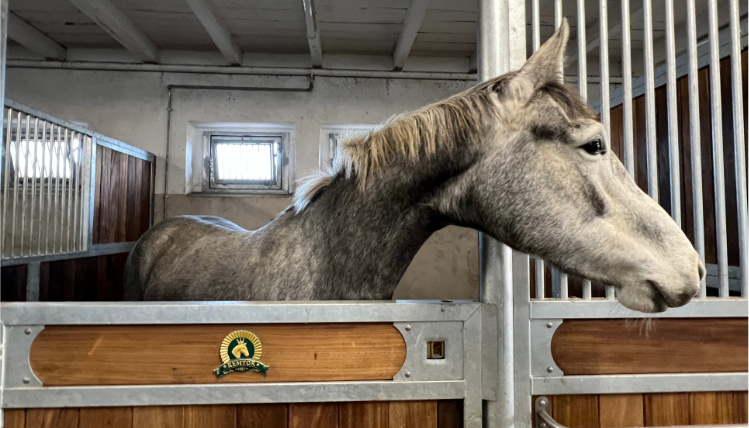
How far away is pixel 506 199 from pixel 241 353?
56 cm

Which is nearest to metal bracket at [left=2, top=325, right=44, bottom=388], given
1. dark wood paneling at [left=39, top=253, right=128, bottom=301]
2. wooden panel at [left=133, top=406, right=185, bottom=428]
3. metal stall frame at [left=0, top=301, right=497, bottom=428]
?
metal stall frame at [left=0, top=301, right=497, bottom=428]

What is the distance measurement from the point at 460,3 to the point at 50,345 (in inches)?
104

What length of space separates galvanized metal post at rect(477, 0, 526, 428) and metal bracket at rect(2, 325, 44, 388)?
80cm

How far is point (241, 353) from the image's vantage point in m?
0.73

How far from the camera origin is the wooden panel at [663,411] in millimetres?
810

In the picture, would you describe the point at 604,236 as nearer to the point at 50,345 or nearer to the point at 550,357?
the point at 550,357

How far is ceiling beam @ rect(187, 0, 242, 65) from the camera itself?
8.09 ft

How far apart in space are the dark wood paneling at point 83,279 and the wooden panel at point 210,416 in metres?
1.76

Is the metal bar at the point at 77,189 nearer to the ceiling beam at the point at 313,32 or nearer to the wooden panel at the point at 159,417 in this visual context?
the ceiling beam at the point at 313,32

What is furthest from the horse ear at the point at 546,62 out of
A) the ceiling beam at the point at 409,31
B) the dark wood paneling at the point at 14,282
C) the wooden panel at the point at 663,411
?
the dark wood paneling at the point at 14,282

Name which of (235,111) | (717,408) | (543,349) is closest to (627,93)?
(543,349)

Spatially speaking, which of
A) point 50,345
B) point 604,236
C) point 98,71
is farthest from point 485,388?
point 98,71

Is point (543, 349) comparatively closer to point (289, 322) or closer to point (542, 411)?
point (542, 411)

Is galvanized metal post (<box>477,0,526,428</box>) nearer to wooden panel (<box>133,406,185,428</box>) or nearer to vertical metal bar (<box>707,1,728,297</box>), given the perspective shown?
vertical metal bar (<box>707,1,728,297</box>)
